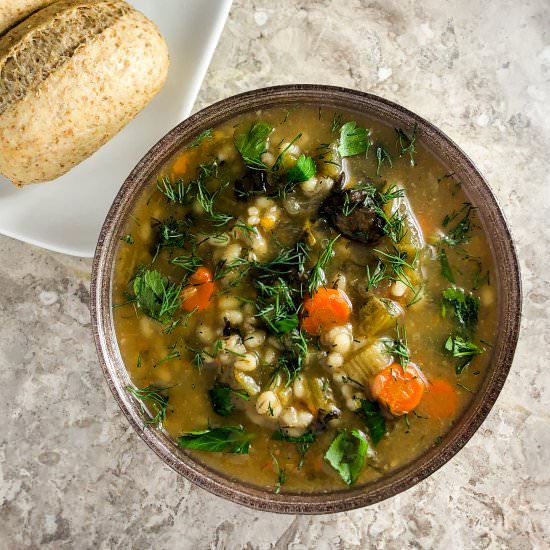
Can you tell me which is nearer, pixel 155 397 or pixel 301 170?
pixel 301 170

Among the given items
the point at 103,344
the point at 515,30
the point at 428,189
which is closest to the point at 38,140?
the point at 103,344

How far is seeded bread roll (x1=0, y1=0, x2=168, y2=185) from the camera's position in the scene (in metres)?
2.62

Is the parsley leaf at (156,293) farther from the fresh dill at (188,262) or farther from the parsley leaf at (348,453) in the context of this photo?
the parsley leaf at (348,453)

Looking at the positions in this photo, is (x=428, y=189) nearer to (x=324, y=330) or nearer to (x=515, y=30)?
(x=324, y=330)

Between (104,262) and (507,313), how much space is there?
1512 millimetres

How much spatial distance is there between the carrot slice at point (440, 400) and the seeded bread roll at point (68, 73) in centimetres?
158

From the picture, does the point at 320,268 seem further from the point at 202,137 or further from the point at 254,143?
the point at 202,137

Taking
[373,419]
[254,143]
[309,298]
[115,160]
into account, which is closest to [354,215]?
[309,298]

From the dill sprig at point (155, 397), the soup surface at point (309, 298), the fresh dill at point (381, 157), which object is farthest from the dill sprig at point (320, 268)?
the dill sprig at point (155, 397)

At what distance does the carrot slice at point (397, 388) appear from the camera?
2559 millimetres

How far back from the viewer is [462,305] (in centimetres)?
262

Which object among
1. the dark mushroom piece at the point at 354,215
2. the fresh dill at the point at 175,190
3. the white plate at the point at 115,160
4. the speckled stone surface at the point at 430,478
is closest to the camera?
the dark mushroom piece at the point at 354,215

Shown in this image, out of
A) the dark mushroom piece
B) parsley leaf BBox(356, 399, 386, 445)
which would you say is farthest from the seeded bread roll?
parsley leaf BBox(356, 399, 386, 445)

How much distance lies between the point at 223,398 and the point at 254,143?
947 millimetres
